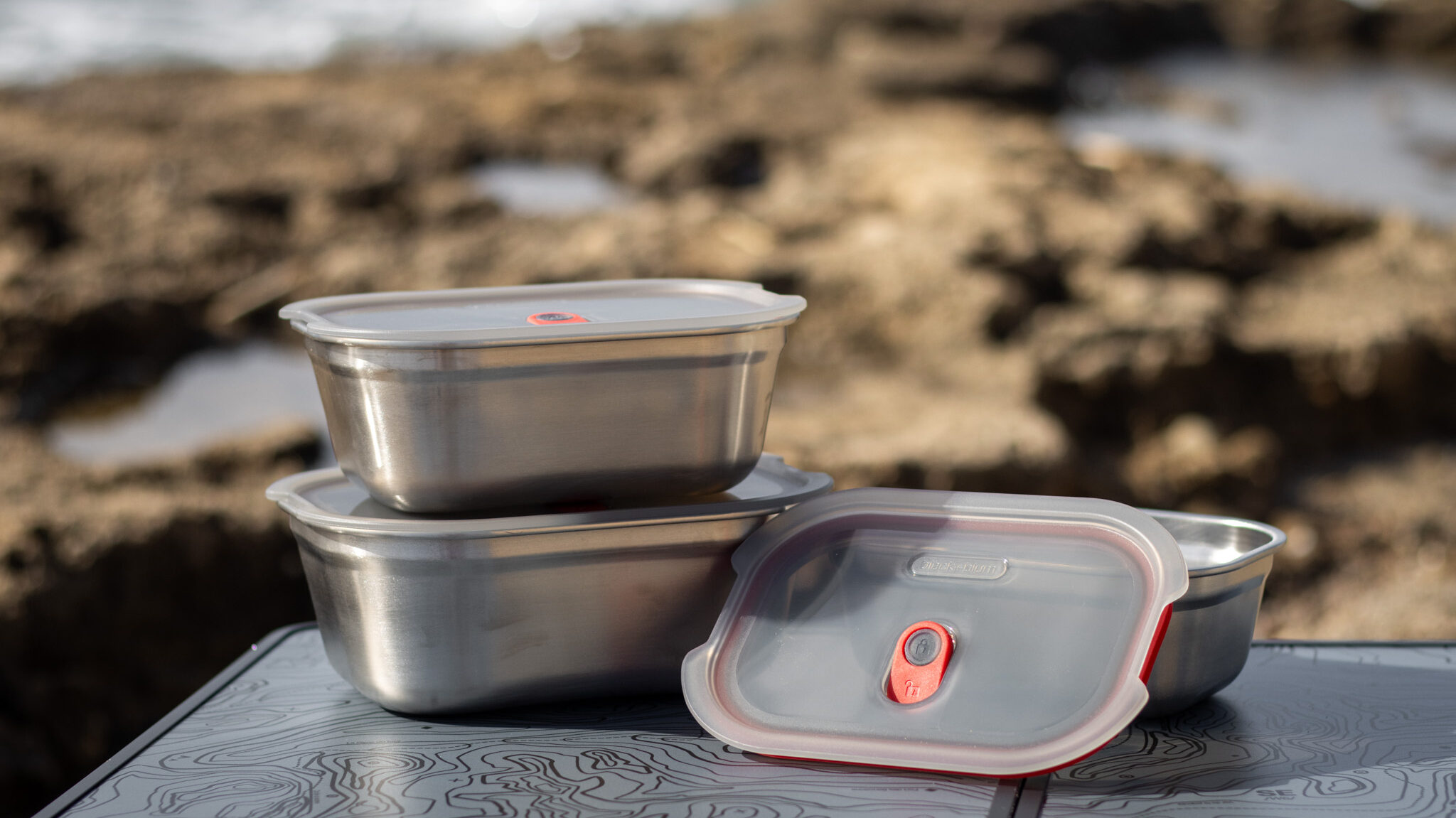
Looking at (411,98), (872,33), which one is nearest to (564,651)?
(411,98)

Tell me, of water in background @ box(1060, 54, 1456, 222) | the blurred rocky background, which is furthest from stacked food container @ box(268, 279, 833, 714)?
water in background @ box(1060, 54, 1456, 222)

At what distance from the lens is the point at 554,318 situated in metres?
0.73

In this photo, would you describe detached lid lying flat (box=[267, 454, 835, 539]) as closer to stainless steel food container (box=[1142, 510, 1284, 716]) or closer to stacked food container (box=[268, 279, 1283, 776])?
stacked food container (box=[268, 279, 1283, 776])

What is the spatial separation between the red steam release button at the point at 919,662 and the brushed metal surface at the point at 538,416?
0.17 m

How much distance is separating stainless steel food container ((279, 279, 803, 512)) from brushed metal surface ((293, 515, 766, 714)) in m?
0.03

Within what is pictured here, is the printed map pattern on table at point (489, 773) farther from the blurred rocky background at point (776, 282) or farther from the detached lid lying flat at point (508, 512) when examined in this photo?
the blurred rocky background at point (776, 282)

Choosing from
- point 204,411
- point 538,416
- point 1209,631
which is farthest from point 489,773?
point 204,411

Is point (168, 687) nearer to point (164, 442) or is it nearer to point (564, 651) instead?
point (164, 442)

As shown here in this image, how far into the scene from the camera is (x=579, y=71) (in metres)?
3.50

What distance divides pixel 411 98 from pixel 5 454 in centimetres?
158

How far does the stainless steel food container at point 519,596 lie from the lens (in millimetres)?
701

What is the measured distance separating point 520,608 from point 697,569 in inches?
4.7

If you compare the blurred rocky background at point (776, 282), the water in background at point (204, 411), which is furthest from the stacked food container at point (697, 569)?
the water in background at point (204, 411)

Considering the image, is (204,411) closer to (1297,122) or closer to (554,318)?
(554,318)
